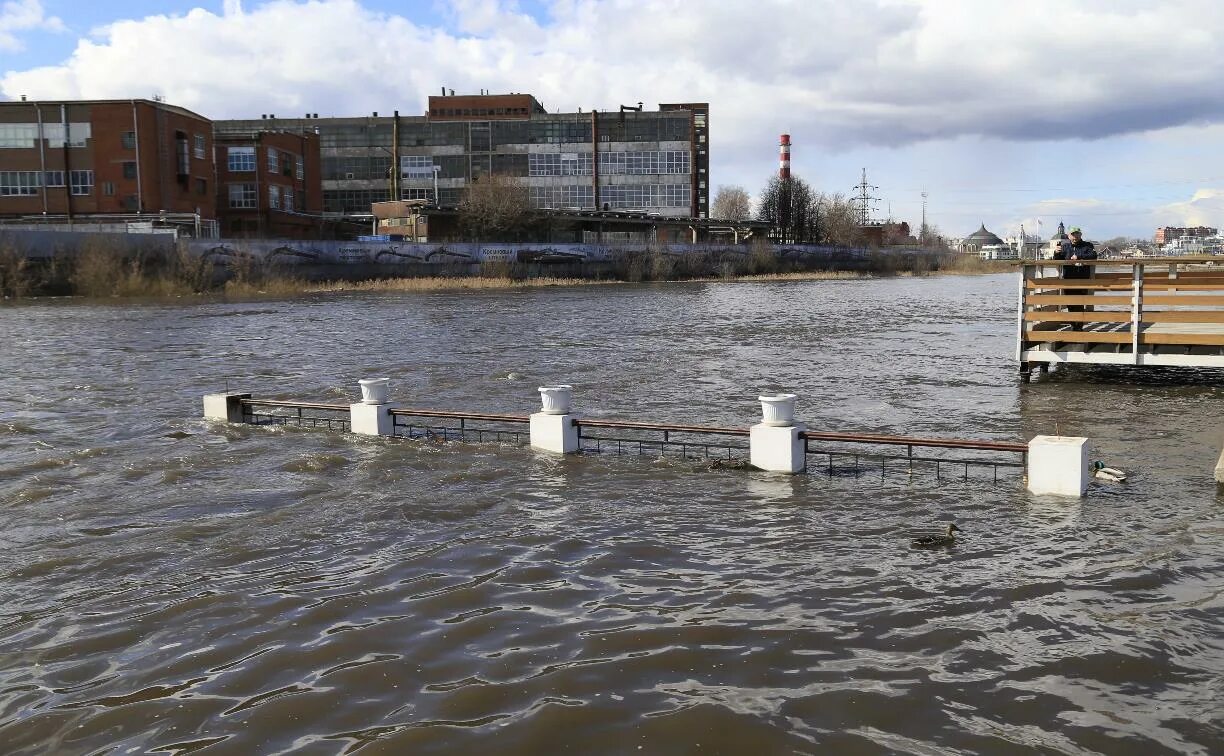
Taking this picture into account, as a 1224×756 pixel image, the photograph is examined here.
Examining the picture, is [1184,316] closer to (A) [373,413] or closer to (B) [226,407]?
(A) [373,413]

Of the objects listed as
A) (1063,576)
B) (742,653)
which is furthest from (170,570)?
(1063,576)

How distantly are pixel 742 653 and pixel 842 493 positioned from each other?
15.6ft

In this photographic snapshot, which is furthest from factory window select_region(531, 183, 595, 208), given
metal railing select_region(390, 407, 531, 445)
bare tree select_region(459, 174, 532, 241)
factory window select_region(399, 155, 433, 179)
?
metal railing select_region(390, 407, 531, 445)

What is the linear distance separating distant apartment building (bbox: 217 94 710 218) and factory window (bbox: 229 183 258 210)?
69.4ft

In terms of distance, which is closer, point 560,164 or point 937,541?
point 937,541

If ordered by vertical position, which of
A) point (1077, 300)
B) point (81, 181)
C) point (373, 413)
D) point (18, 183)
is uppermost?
point (81, 181)

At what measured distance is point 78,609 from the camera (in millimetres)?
8273

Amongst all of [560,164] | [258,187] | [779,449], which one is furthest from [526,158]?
[779,449]

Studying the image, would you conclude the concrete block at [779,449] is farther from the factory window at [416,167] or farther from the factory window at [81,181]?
the factory window at [416,167]

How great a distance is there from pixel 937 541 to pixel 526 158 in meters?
109

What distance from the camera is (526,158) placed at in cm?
11512

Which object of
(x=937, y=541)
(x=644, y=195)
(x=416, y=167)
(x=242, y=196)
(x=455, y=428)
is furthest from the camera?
(x=416, y=167)

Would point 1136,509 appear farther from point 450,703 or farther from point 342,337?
point 342,337

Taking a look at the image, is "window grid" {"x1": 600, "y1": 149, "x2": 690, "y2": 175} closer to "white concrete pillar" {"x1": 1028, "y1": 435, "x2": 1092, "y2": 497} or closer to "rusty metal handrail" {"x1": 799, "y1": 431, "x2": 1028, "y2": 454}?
"rusty metal handrail" {"x1": 799, "y1": 431, "x2": 1028, "y2": 454}
